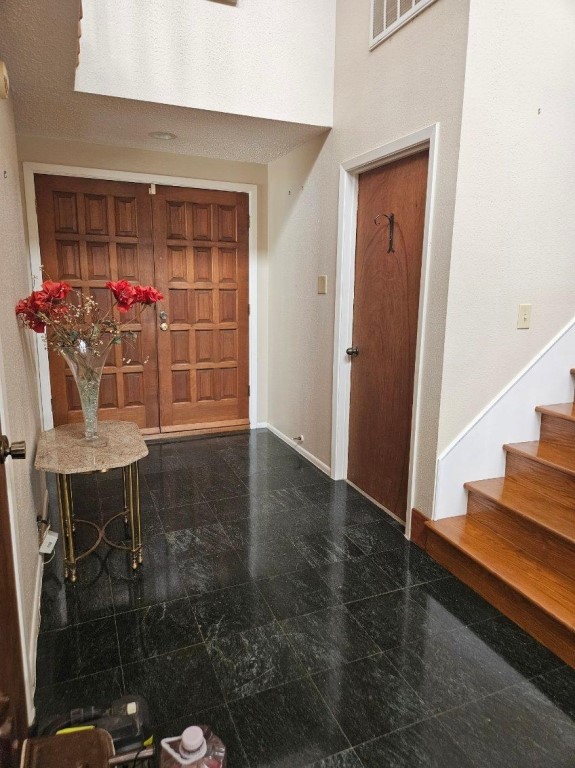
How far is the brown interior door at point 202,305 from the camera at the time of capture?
3.96m

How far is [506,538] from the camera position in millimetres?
2254

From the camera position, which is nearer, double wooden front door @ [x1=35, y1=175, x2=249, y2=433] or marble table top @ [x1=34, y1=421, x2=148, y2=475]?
marble table top @ [x1=34, y1=421, x2=148, y2=475]

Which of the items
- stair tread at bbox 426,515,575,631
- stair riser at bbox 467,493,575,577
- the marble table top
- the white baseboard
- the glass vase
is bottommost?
the white baseboard

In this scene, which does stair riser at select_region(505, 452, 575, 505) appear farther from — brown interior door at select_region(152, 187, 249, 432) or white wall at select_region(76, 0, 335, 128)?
brown interior door at select_region(152, 187, 249, 432)

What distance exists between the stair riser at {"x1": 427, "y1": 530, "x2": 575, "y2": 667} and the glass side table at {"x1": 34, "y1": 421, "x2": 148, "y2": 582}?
1449 millimetres

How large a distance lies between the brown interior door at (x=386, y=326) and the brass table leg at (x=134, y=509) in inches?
56.0

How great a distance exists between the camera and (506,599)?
1971mm

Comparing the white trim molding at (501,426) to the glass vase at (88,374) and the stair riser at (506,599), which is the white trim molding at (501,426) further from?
the glass vase at (88,374)

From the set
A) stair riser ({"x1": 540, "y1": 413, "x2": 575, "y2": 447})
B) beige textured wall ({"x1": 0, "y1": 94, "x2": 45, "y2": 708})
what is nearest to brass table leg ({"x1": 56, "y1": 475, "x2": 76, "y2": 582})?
beige textured wall ({"x1": 0, "y1": 94, "x2": 45, "y2": 708})

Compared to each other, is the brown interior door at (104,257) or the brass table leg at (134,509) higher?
the brown interior door at (104,257)

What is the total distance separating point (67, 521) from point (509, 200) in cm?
248

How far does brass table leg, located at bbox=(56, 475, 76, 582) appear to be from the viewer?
212cm

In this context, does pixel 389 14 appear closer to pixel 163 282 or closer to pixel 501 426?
pixel 501 426

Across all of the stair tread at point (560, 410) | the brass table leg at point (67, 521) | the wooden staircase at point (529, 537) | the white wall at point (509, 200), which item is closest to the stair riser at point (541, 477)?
the wooden staircase at point (529, 537)
